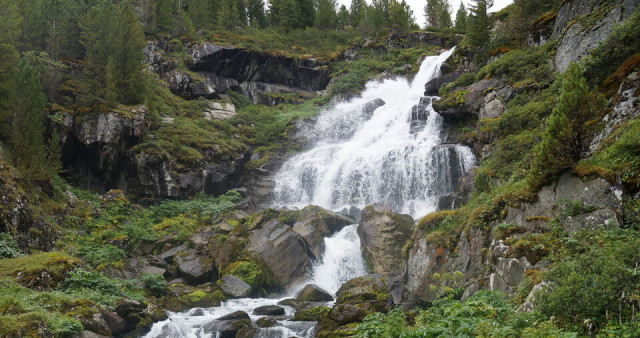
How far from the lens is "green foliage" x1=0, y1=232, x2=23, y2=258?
1531cm

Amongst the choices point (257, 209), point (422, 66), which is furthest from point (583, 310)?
point (422, 66)

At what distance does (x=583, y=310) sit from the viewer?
5.47 m

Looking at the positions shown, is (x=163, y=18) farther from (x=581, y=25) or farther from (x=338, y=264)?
(x=581, y=25)

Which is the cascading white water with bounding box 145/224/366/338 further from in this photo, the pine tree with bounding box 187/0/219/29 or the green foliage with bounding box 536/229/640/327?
the pine tree with bounding box 187/0/219/29

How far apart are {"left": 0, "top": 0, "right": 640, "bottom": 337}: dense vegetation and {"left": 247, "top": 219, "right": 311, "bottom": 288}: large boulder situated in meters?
0.69

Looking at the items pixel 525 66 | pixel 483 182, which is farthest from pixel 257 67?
pixel 483 182

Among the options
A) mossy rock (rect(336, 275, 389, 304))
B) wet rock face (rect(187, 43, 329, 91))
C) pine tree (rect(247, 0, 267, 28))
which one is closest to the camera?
mossy rock (rect(336, 275, 389, 304))

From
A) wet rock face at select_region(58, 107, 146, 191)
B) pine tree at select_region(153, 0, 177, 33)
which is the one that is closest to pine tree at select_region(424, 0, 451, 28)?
pine tree at select_region(153, 0, 177, 33)

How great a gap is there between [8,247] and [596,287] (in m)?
18.9

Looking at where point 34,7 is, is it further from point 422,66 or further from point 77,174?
point 422,66

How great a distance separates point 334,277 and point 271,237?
13.5 ft

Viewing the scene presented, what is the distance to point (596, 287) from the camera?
5492 millimetres

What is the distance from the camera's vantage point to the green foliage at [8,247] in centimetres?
1531

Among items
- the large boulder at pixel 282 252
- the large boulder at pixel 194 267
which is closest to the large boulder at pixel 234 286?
the large boulder at pixel 194 267
